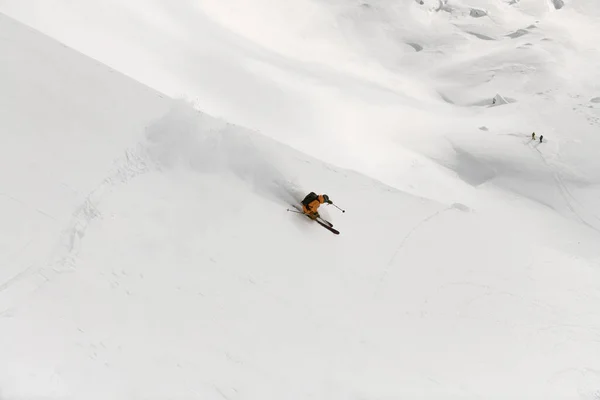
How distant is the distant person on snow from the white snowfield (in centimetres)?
37

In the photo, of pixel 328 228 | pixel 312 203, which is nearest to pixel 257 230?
pixel 312 203

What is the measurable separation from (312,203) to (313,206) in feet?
0.23

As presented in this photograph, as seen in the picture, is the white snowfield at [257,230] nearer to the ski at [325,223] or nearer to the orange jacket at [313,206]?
the ski at [325,223]

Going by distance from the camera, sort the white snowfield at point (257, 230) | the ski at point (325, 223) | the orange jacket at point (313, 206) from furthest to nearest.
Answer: the ski at point (325, 223), the orange jacket at point (313, 206), the white snowfield at point (257, 230)

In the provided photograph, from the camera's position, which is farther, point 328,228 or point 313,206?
point 328,228

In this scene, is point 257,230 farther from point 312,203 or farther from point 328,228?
point 328,228

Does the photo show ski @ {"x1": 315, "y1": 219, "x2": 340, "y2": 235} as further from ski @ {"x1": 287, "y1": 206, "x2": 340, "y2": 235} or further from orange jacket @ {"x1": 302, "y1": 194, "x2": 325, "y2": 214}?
orange jacket @ {"x1": 302, "y1": 194, "x2": 325, "y2": 214}

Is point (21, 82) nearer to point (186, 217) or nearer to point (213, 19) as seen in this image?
point (186, 217)

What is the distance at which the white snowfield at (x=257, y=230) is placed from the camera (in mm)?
6520

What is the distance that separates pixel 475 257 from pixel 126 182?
782 centimetres

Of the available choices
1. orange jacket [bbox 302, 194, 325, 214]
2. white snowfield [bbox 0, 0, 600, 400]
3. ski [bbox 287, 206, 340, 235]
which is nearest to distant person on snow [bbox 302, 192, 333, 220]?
orange jacket [bbox 302, 194, 325, 214]

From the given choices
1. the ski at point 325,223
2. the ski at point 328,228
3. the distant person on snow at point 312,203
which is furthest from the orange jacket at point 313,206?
the ski at point 328,228

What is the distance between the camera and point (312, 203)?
889cm

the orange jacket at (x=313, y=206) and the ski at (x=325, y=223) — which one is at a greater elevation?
the orange jacket at (x=313, y=206)
